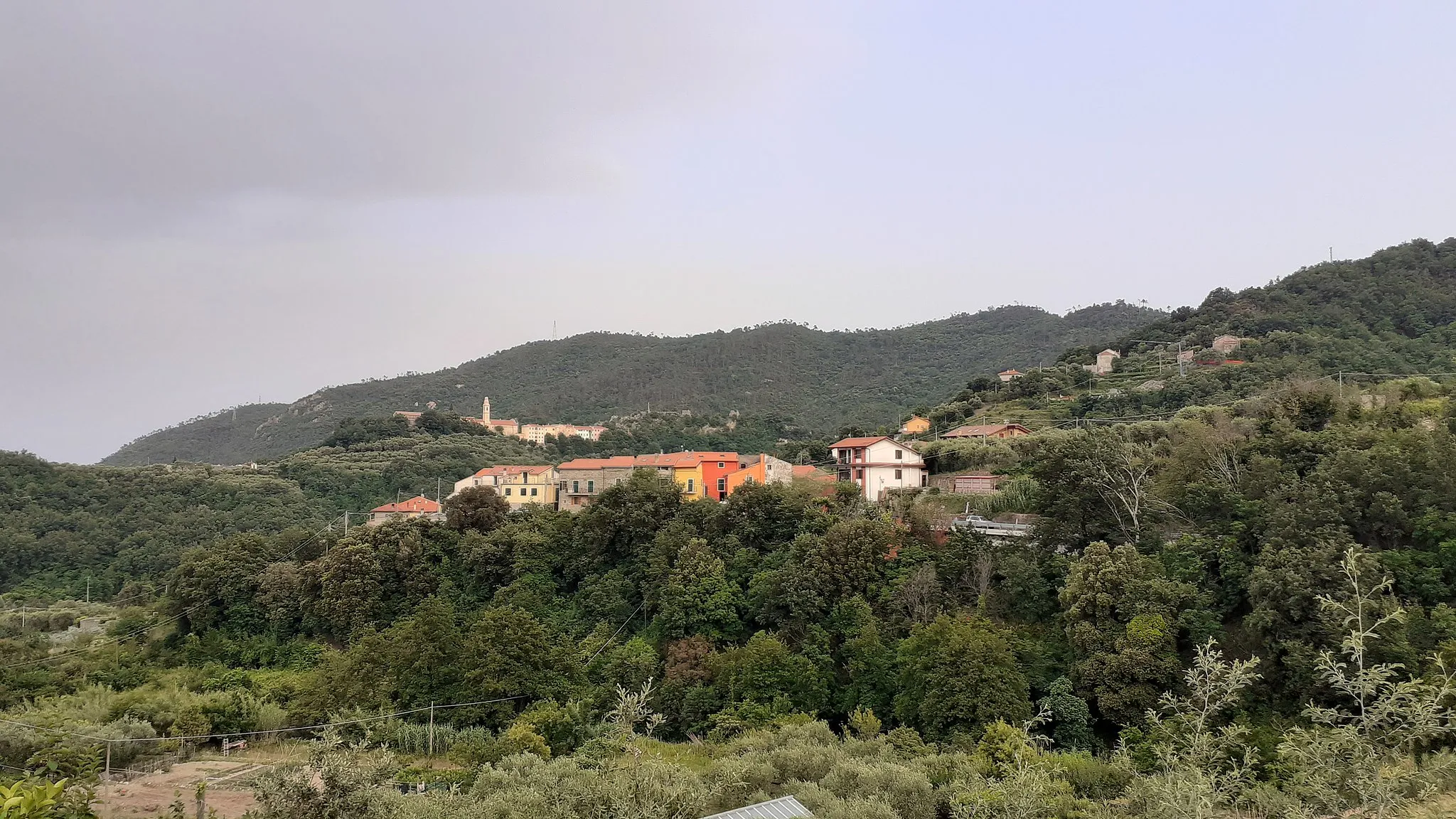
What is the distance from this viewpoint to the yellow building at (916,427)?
44.4m

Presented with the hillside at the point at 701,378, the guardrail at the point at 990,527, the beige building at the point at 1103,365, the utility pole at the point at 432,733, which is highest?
the hillside at the point at 701,378

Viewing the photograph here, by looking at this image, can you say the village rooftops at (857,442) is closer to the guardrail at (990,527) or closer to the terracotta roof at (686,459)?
the terracotta roof at (686,459)

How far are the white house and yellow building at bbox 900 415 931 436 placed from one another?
1316cm

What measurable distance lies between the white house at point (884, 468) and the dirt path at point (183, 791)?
21043 mm

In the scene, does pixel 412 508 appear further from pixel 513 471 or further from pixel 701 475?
pixel 701 475

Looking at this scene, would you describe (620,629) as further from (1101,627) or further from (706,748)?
(1101,627)

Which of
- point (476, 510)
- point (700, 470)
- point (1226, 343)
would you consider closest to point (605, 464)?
point (700, 470)

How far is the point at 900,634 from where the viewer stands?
810 inches

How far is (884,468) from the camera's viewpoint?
30.2 metres

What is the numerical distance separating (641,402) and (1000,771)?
79.8m

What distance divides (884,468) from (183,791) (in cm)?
2345

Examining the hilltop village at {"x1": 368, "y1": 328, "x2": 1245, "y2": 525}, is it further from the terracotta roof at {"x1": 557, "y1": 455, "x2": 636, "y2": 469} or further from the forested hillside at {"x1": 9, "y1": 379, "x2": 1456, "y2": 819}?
the forested hillside at {"x1": 9, "y1": 379, "x2": 1456, "y2": 819}

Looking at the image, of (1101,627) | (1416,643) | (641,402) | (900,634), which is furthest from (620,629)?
(641,402)

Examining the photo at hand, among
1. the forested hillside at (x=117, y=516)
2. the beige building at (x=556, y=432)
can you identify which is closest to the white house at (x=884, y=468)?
the forested hillside at (x=117, y=516)
